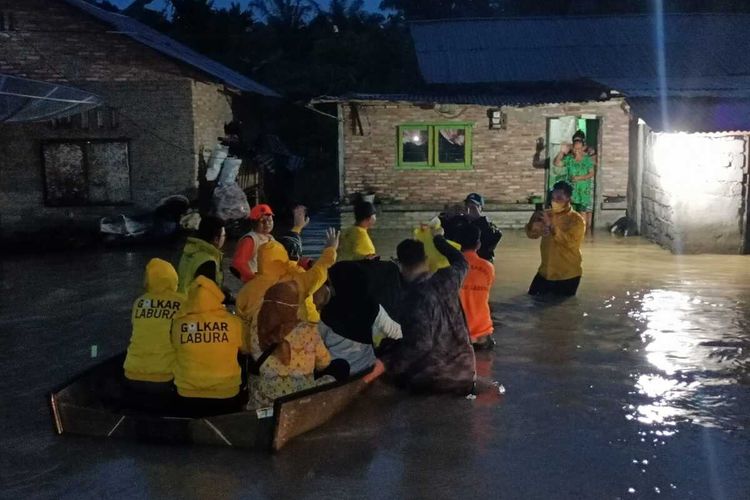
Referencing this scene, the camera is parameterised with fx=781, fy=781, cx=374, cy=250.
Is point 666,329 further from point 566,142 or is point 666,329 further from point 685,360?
point 566,142

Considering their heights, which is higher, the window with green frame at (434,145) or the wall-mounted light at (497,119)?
the wall-mounted light at (497,119)

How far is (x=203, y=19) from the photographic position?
31562 mm

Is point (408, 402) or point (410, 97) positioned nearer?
point (408, 402)

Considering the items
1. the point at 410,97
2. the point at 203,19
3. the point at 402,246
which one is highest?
the point at 203,19

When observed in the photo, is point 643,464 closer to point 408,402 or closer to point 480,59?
point 408,402

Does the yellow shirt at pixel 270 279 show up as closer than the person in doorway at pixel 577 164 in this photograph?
Yes

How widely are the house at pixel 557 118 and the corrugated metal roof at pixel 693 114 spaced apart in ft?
0.22

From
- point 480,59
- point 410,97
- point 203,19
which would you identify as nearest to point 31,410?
point 410,97

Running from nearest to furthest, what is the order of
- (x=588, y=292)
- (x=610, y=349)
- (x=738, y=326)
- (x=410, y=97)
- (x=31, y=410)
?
(x=31, y=410) → (x=610, y=349) → (x=738, y=326) → (x=588, y=292) → (x=410, y=97)

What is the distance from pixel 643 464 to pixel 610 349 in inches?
113

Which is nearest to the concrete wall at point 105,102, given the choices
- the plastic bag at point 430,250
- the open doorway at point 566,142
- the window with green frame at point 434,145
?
the window with green frame at point 434,145

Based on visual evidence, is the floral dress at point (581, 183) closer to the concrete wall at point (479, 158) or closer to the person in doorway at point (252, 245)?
the concrete wall at point (479, 158)

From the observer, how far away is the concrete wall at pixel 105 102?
614 inches

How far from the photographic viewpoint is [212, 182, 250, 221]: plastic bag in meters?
16.5
